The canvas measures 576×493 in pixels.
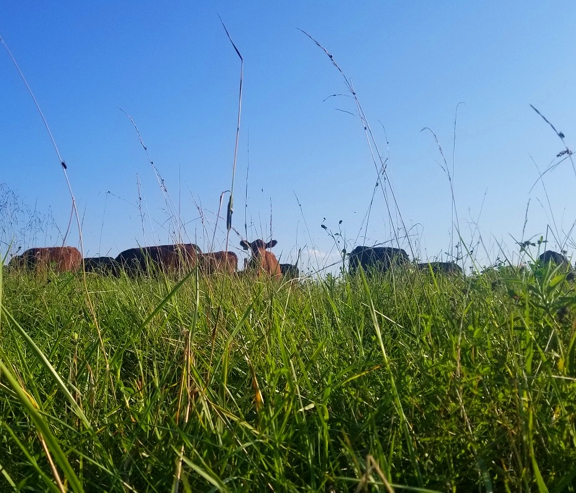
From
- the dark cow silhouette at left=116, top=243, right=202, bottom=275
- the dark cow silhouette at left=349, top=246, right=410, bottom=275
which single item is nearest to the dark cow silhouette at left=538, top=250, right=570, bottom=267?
the dark cow silhouette at left=349, top=246, right=410, bottom=275

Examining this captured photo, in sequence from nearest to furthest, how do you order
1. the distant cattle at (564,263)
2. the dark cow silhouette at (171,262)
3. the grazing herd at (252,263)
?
the distant cattle at (564,263), the grazing herd at (252,263), the dark cow silhouette at (171,262)

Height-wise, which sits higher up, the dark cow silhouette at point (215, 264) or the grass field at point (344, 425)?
the dark cow silhouette at point (215, 264)

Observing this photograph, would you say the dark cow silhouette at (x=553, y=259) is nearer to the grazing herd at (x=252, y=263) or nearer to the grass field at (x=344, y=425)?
the grazing herd at (x=252, y=263)

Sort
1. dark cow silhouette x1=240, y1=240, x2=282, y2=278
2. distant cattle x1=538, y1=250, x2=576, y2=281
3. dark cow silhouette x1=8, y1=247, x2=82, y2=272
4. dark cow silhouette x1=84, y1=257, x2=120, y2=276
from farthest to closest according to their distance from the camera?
dark cow silhouette x1=8, y1=247, x2=82, y2=272
dark cow silhouette x1=84, y1=257, x2=120, y2=276
dark cow silhouette x1=240, y1=240, x2=282, y2=278
distant cattle x1=538, y1=250, x2=576, y2=281

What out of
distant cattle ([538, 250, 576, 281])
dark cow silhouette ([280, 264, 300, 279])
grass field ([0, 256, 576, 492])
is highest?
dark cow silhouette ([280, 264, 300, 279])

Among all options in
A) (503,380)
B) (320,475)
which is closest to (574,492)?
(503,380)

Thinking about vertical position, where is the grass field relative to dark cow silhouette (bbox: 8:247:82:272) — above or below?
below

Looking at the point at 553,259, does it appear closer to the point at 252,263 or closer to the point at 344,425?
the point at 344,425

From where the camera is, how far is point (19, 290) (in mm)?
3141

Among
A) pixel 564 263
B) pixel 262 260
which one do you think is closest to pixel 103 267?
pixel 262 260

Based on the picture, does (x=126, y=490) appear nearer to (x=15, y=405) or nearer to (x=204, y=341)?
(x=15, y=405)

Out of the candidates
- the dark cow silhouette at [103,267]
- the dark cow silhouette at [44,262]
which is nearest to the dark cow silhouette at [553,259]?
the dark cow silhouette at [44,262]

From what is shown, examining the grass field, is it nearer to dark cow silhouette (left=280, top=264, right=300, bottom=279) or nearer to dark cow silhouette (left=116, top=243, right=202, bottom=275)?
dark cow silhouette (left=116, top=243, right=202, bottom=275)

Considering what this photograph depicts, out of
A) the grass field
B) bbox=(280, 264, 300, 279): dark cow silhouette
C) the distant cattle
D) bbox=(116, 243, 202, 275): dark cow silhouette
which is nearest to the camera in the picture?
the grass field
